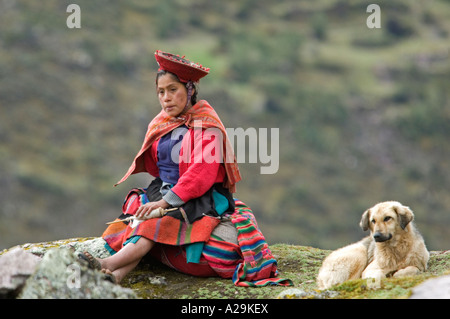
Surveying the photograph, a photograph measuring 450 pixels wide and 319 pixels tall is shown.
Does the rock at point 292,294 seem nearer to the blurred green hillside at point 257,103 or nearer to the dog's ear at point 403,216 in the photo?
the dog's ear at point 403,216

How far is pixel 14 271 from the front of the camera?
4461 mm

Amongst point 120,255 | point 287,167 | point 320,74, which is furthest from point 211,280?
point 320,74

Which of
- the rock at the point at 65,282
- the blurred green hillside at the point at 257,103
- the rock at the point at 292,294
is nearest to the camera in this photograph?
the rock at the point at 65,282

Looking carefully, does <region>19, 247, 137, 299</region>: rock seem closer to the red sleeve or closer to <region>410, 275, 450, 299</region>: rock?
the red sleeve

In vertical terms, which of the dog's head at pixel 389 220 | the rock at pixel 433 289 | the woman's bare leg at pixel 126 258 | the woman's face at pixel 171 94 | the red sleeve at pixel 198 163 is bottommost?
the rock at pixel 433 289

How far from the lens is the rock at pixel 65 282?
4.28 m

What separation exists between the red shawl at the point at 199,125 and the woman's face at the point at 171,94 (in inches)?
3.7

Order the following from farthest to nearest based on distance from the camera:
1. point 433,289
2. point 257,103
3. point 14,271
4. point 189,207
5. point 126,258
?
point 257,103, point 189,207, point 126,258, point 14,271, point 433,289

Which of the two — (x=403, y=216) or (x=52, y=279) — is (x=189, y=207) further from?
(x=403, y=216)

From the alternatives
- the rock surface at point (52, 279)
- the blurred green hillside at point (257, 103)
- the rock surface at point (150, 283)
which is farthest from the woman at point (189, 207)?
the blurred green hillside at point (257, 103)

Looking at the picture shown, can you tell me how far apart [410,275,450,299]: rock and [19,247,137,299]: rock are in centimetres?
186

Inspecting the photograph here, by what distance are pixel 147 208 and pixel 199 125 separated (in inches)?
32.8

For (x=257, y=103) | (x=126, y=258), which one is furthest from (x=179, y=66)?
(x=257, y=103)

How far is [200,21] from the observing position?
5016cm
